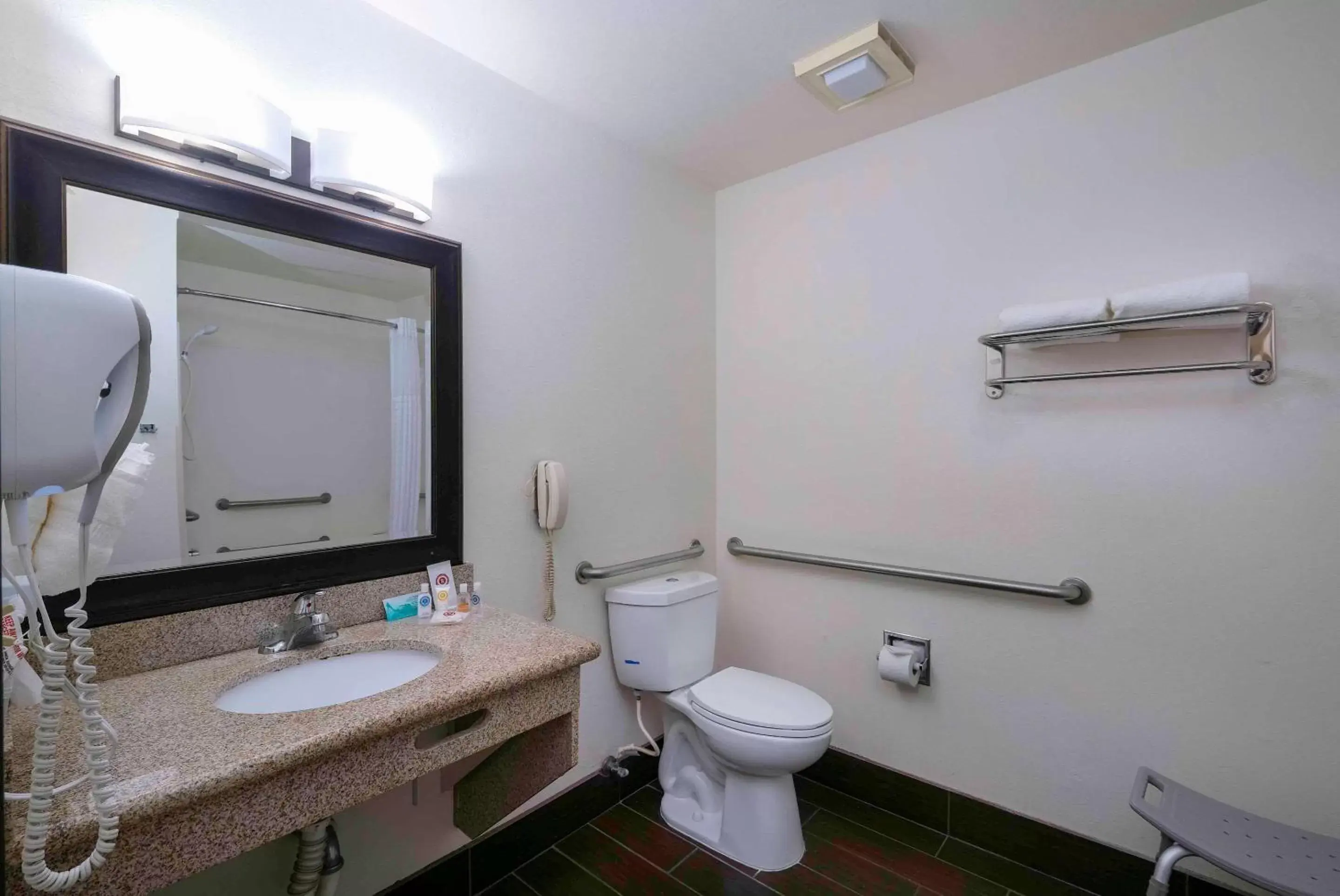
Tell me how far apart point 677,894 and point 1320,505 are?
1.85 metres

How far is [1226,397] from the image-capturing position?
1.55m

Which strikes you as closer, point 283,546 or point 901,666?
point 283,546

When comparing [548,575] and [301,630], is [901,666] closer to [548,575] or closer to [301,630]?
[548,575]

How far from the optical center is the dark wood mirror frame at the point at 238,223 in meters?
1.07

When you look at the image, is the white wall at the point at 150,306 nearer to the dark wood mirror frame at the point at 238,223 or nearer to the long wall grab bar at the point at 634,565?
the dark wood mirror frame at the point at 238,223

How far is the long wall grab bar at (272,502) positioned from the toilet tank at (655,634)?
92 centimetres

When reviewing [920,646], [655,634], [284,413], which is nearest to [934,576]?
[920,646]

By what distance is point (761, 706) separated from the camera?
6.07ft

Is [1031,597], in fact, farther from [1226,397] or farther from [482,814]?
[482,814]

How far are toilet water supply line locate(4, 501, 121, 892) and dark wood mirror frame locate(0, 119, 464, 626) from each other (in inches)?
20.2

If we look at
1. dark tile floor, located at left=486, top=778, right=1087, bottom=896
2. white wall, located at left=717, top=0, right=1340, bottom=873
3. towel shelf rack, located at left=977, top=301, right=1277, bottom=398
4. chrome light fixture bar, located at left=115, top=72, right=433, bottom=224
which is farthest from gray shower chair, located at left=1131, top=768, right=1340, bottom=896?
chrome light fixture bar, located at left=115, top=72, right=433, bottom=224

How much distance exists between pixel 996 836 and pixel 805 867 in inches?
22.9

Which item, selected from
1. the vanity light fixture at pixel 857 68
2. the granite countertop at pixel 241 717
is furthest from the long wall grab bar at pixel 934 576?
the vanity light fixture at pixel 857 68

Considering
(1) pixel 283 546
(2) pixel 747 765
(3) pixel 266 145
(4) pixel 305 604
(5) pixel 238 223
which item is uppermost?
(3) pixel 266 145
